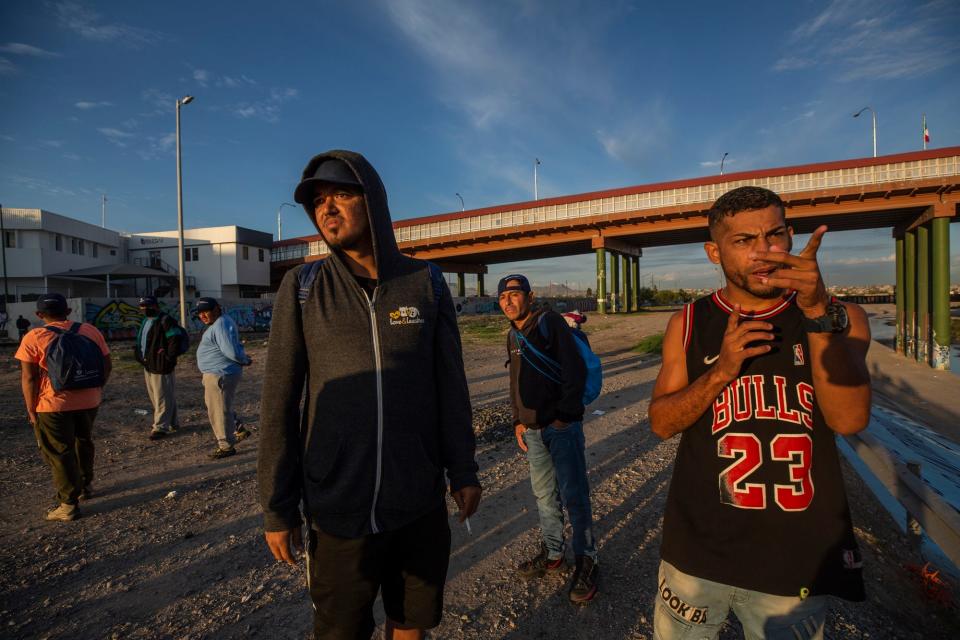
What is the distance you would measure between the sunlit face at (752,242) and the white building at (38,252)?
4385 cm

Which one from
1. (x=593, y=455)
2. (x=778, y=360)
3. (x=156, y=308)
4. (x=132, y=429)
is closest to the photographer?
(x=778, y=360)

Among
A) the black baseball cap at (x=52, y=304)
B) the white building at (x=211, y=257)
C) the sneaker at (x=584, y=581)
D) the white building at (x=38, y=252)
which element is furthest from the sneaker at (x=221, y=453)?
the white building at (x=211, y=257)

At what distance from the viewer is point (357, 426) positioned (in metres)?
1.76

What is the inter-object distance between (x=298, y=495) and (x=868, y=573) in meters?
4.18

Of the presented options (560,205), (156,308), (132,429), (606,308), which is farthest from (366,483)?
(606,308)

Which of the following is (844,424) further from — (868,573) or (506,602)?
(868,573)

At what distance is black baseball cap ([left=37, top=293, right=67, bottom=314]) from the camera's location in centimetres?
465

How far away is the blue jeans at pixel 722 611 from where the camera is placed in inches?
62.3

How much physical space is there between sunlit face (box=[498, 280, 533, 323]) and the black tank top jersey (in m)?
1.98

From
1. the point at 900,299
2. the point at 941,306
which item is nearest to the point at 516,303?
the point at 941,306

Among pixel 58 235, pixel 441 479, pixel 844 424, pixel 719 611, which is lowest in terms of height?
pixel 719 611

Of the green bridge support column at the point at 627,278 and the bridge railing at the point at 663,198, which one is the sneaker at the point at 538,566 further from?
the green bridge support column at the point at 627,278

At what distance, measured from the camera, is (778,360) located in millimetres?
1665

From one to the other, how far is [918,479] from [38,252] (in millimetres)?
47738
